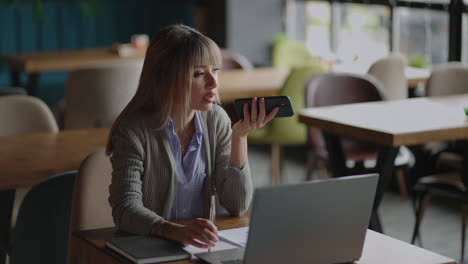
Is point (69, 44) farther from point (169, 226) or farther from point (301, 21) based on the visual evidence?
point (169, 226)

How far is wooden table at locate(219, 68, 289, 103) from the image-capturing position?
544cm

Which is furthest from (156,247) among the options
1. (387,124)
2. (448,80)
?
(448,80)

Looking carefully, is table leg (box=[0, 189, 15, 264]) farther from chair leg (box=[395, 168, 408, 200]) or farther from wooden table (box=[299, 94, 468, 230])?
chair leg (box=[395, 168, 408, 200])

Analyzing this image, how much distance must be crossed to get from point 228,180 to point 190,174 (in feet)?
0.35

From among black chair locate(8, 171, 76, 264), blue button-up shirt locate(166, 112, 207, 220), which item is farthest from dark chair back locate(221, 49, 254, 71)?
blue button-up shirt locate(166, 112, 207, 220)

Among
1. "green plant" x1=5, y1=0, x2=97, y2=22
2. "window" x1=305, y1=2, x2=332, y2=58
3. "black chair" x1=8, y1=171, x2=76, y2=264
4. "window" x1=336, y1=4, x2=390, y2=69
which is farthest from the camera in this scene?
"green plant" x1=5, y1=0, x2=97, y2=22

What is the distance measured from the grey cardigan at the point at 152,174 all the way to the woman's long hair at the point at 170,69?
3 cm

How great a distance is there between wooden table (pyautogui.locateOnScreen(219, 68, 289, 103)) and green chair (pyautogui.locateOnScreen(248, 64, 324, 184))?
144 mm

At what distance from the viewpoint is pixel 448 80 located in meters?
5.18

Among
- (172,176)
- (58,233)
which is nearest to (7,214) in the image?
(58,233)

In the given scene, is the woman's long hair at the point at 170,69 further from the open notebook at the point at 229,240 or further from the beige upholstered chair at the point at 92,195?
the open notebook at the point at 229,240

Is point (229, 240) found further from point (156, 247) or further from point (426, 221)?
point (426, 221)

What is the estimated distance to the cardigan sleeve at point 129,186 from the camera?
2180mm

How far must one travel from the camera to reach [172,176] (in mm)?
2334
